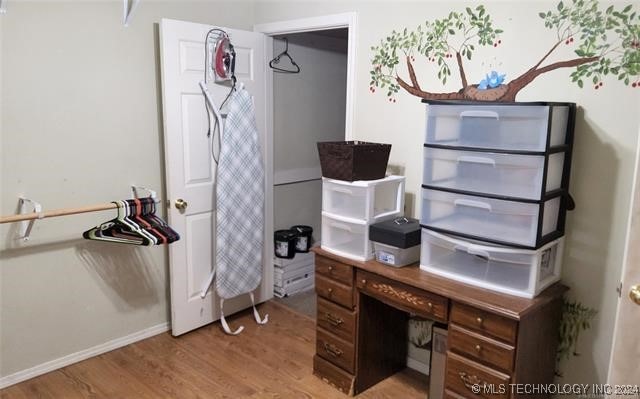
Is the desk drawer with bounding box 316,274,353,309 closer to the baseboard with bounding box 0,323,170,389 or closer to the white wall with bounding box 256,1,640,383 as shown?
the white wall with bounding box 256,1,640,383

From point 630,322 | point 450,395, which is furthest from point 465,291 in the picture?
point 630,322

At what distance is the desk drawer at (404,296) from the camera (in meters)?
2.04

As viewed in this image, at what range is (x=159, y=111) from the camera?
2.91m

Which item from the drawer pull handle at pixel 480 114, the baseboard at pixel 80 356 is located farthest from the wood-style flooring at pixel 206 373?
the drawer pull handle at pixel 480 114

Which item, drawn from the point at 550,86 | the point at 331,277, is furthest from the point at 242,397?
the point at 550,86

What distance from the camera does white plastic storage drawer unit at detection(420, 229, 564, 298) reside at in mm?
1905

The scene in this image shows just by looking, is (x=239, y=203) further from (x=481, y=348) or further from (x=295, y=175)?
(x=481, y=348)

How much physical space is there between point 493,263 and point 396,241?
17.0 inches

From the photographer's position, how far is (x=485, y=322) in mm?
1878

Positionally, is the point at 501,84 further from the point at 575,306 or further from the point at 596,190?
the point at 575,306

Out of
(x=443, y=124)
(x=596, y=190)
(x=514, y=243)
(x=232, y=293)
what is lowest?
(x=232, y=293)

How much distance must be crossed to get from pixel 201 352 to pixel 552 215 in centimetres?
208

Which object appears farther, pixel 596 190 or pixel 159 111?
pixel 159 111

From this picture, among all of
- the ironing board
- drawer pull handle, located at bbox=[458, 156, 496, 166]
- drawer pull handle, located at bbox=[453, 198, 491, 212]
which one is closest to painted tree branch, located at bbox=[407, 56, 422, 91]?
drawer pull handle, located at bbox=[458, 156, 496, 166]
